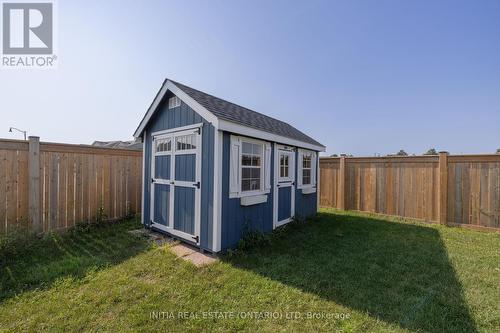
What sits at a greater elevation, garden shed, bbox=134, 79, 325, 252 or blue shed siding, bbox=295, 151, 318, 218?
garden shed, bbox=134, 79, 325, 252

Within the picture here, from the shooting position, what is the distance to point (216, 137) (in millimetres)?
3615

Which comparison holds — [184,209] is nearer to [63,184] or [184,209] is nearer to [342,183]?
[63,184]

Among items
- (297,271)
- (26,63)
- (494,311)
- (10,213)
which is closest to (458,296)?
(494,311)

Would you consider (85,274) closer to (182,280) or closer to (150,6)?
(182,280)

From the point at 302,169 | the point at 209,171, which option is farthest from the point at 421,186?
the point at 209,171

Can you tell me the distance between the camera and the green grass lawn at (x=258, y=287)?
2.07 meters

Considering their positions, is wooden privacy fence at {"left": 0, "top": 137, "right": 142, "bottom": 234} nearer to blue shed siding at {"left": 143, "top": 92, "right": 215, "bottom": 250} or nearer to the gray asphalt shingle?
blue shed siding at {"left": 143, "top": 92, "right": 215, "bottom": 250}

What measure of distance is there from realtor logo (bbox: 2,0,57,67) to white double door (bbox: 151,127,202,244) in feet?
9.50

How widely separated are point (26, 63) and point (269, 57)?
→ 6456mm

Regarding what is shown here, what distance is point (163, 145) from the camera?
190 inches

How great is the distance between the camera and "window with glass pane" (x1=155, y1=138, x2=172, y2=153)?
4.69 meters

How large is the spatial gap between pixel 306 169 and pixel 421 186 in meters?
3.49

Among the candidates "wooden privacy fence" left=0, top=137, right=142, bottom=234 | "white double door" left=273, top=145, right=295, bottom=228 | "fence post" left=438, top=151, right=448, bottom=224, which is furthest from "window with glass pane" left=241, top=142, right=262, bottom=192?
"fence post" left=438, top=151, right=448, bottom=224

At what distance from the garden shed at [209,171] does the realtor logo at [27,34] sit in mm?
2430
